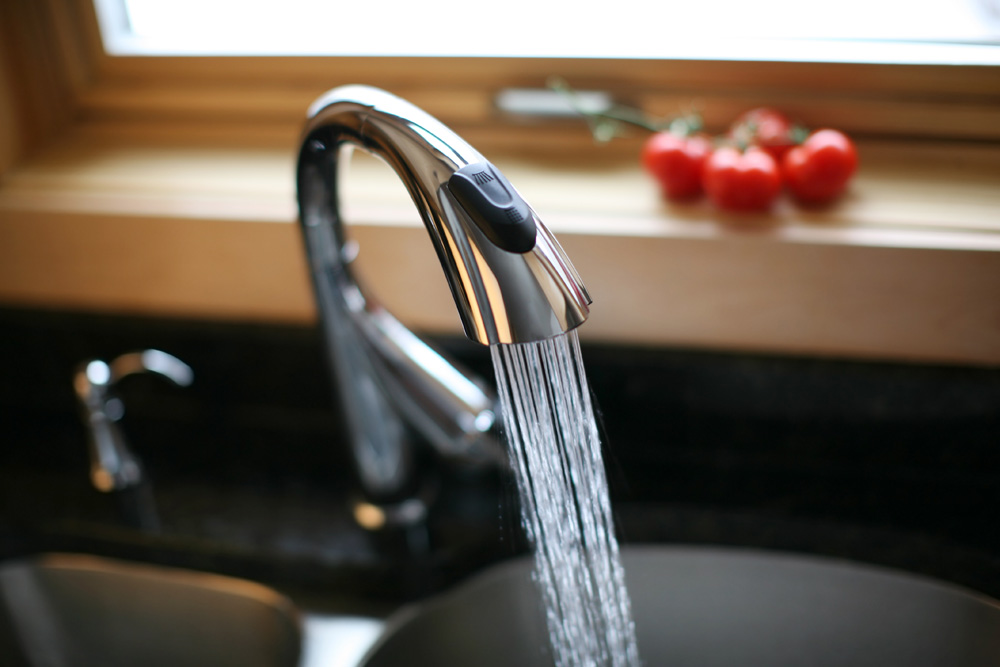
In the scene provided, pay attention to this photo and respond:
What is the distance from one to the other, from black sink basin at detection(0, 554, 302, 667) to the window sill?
26 centimetres

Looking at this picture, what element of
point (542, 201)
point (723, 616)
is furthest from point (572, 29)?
point (723, 616)

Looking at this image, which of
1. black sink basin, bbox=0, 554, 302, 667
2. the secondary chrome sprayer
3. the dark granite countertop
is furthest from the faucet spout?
black sink basin, bbox=0, 554, 302, 667

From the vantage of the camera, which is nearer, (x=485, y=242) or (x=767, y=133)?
(x=485, y=242)

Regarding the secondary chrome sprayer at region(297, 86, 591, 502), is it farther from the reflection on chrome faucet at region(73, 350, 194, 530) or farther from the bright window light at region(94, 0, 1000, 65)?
the bright window light at region(94, 0, 1000, 65)

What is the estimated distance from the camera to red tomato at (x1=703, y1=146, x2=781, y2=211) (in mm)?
674

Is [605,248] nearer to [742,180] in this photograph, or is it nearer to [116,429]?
[742,180]

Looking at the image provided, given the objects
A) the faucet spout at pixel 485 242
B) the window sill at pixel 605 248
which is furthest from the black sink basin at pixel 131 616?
the faucet spout at pixel 485 242

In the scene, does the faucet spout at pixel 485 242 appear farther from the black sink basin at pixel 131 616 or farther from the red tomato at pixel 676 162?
the black sink basin at pixel 131 616

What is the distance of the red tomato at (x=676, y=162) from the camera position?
2.32 ft

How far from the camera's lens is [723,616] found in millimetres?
670

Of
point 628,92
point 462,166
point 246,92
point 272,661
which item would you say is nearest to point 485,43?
point 628,92

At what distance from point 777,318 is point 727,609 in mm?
245

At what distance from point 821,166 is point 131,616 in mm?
743

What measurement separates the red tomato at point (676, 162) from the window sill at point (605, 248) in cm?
2
